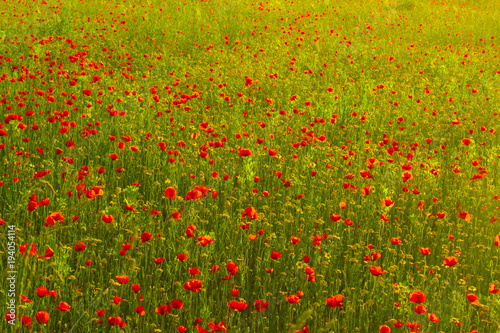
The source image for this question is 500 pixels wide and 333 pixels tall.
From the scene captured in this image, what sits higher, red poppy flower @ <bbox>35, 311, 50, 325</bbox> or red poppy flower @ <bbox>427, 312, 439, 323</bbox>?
red poppy flower @ <bbox>427, 312, 439, 323</bbox>

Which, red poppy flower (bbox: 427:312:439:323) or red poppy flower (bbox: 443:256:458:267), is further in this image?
red poppy flower (bbox: 443:256:458:267)

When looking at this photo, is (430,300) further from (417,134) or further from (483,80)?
(483,80)

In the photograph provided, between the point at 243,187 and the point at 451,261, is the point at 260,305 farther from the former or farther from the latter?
the point at 243,187

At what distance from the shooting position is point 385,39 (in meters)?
9.48

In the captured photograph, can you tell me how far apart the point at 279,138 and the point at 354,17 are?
7.88m

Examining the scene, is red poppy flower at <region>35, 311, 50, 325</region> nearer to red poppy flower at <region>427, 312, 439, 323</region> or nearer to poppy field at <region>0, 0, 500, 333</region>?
poppy field at <region>0, 0, 500, 333</region>

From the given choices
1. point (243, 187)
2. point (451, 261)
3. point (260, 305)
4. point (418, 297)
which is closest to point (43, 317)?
point (260, 305)

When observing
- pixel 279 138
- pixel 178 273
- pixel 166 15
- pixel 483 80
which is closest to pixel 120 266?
pixel 178 273

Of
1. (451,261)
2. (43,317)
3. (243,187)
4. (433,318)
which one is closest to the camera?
(43,317)

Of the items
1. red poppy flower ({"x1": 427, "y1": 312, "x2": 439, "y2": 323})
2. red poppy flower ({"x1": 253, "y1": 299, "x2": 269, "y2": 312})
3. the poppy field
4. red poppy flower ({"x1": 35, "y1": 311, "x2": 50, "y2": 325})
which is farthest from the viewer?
the poppy field

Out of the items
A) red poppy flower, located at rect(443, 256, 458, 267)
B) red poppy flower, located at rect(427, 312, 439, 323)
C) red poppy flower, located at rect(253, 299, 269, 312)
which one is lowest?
red poppy flower, located at rect(253, 299, 269, 312)

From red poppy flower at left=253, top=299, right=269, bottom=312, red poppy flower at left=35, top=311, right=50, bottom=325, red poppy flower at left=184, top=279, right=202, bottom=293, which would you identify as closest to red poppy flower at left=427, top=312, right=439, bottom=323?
red poppy flower at left=253, top=299, right=269, bottom=312

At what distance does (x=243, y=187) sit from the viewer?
3.32 meters

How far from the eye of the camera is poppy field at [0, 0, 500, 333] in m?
2.29
